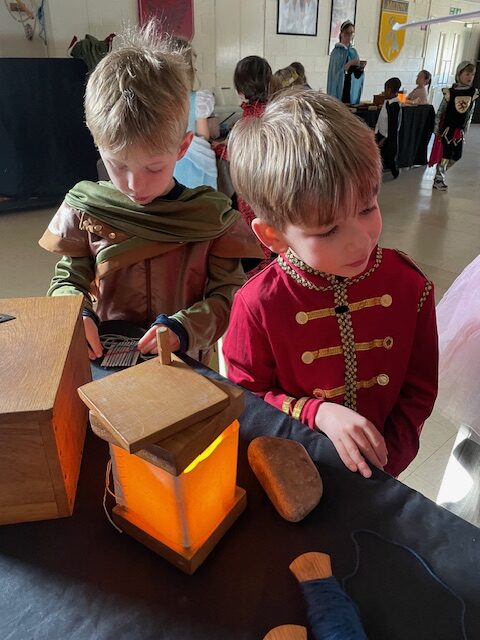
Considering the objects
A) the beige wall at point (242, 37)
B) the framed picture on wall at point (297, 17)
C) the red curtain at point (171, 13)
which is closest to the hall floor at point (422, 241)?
the beige wall at point (242, 37)

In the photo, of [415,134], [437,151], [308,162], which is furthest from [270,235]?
[415,134]

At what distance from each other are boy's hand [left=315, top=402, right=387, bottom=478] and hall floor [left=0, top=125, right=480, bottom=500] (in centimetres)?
94

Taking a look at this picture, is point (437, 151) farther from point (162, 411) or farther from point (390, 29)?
point (162, 411)

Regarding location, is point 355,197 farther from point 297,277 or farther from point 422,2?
point 422,2

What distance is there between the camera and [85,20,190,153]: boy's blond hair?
89 cm

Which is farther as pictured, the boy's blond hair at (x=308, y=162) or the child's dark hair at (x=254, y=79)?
the child's dark hair at (x=254, y=79)

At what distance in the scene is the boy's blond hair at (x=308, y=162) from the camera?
2.12 feet

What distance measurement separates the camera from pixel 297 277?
823 mm

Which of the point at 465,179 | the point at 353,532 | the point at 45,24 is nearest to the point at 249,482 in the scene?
the point at 353,532

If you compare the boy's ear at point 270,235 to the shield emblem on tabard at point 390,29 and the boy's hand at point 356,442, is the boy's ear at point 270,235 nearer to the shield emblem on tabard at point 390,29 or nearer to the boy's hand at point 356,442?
the boy's hand at point 356,442

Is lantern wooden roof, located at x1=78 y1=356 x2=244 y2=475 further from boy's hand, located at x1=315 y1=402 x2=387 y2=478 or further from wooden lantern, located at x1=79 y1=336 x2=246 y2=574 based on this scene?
boy's hand, located at x1=315 y1=402 x2=387 y2=478

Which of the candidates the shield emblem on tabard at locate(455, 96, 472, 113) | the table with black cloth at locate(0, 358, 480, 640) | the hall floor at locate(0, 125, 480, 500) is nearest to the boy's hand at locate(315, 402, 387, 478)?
the table with black cloth at locate(0, 358, 480, 640)

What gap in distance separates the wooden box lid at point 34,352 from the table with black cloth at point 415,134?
216 inches

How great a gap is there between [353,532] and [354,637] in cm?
14
